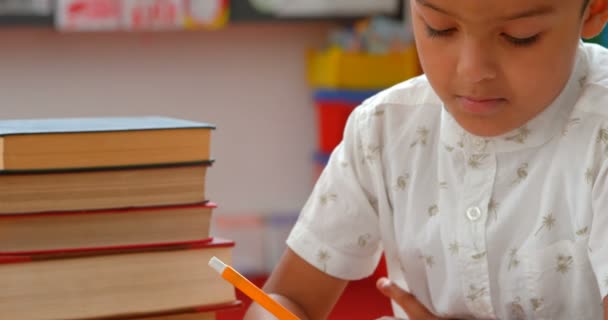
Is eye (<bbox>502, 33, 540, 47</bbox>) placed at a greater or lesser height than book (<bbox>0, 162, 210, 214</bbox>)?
greater

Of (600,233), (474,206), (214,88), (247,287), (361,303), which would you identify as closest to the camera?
(247,287)

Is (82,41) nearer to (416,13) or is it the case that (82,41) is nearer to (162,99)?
(162,99)

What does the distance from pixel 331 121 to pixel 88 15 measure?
0.66 m

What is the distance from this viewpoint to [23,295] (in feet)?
2.52

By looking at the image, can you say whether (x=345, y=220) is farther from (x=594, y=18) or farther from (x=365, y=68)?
(x=365, y=68)

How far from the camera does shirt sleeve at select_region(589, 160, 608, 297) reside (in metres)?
0.84

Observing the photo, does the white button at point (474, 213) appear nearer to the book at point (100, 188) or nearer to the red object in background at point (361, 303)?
the book at point (100, 188)

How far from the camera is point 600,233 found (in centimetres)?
85

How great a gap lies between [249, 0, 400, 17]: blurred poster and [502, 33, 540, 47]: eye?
5.95ft

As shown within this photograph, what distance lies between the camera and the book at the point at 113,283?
767mm

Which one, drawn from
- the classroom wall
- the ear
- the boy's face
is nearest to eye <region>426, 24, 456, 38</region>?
A: the boy's face

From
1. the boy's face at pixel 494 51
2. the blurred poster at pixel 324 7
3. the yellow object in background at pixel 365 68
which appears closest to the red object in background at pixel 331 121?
the yellow object in background at pixel 365 68

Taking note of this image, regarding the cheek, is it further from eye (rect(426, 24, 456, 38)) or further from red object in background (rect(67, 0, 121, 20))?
red object in background (rect(67, 0, 121, 20))

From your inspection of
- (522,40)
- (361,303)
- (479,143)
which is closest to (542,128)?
(479,143)
